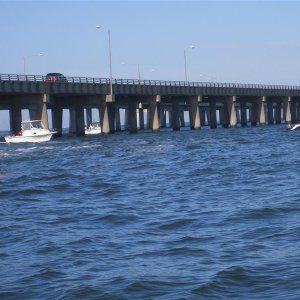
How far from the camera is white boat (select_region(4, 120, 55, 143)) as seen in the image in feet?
255

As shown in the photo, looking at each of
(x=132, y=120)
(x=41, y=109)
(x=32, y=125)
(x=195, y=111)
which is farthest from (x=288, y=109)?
(x=32, y=125)

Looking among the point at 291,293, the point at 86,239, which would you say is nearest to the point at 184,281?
the point at 291,293

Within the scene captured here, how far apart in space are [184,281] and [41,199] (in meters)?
12.8

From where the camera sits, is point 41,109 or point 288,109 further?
point 288,109

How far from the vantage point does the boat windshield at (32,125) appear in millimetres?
79875

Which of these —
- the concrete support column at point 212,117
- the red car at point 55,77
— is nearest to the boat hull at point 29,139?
the red car at point 55,77

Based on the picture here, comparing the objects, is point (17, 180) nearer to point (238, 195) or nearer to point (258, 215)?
point (238, 195)

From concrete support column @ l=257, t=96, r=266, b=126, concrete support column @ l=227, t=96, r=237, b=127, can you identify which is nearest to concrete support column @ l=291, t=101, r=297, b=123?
concrete support column @ l=257, t=96, r=266, b=126

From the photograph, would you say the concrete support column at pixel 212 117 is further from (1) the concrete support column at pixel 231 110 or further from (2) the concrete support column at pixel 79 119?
(2) the concrete support column at pixel 79 119

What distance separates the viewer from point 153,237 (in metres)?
16.5

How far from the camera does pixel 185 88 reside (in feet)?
367

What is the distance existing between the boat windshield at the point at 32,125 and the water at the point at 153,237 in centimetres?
4904

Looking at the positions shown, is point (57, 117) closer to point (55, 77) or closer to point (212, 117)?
point (55, 77)

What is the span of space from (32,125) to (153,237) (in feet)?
213
